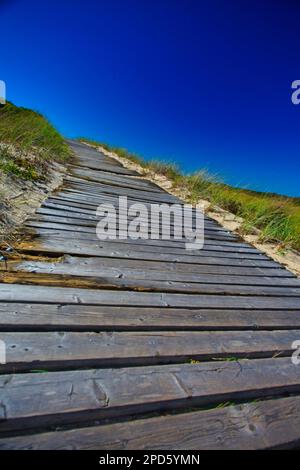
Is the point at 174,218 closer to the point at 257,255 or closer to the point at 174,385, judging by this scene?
the point at 257,255

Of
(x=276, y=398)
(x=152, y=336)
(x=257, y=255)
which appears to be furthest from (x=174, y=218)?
(x=276, y=398)

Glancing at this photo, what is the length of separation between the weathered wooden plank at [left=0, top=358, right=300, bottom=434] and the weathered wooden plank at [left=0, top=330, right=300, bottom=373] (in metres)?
0.06

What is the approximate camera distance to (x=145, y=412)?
3.92ft

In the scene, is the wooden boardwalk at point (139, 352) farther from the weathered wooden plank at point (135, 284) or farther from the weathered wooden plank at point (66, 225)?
the weathered wooden plank at point (66, 225)

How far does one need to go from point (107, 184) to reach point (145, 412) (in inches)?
206

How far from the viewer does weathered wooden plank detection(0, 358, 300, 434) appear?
3.60 ft

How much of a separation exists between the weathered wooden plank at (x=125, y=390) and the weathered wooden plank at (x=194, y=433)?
52 mm

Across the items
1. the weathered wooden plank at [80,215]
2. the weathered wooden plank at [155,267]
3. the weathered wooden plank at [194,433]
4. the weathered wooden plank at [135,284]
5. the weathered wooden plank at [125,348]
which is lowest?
the weathered wooden plank at [194,433]

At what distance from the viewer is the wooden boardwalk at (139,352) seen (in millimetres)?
1115

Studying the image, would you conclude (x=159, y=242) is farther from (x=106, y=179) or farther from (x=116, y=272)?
(x=106, y=179)

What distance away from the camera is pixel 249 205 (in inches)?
246

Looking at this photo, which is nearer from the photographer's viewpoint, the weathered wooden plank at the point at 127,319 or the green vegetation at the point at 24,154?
the weathered wooden plank at the point at 127,319

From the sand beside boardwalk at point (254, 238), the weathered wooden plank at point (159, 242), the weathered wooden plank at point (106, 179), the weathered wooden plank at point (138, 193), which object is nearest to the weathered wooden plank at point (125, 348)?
the weathered wooden plank at point (159, 242)

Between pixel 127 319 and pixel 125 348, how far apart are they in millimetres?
269
